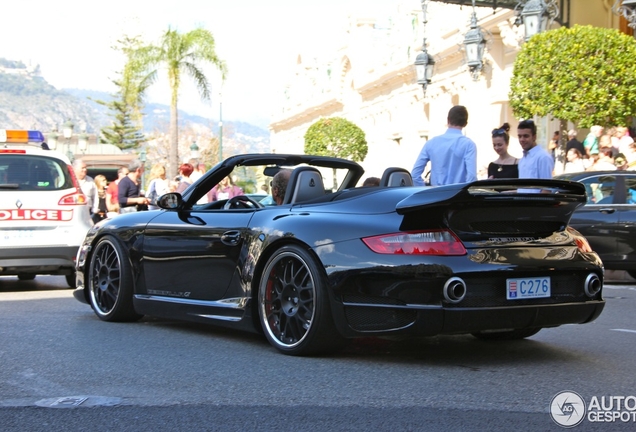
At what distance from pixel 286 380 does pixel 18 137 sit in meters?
10.6

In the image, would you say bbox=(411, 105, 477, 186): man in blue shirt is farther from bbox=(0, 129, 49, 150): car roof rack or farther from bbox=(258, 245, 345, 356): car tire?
bbox=(0, 129, 49, 150): car roof rack

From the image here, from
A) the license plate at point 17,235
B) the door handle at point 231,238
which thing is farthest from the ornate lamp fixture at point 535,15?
the door handle at point 231,238

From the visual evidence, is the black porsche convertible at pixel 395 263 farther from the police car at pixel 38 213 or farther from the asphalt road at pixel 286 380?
the police car at pixel 38 213

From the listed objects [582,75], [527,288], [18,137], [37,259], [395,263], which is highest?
[582,75]

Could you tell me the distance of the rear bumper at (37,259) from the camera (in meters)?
12.0

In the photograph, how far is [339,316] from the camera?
6.02 meters

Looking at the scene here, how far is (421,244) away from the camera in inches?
230

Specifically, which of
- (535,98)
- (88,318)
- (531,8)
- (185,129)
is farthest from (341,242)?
(185,129)

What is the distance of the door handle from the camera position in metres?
6.93

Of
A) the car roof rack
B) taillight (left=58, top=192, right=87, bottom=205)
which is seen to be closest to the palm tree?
the car roof rack

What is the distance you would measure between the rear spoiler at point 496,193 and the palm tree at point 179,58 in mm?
38036

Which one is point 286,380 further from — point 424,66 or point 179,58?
point 179,58

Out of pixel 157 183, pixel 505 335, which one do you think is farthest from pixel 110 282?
pixel 157 183

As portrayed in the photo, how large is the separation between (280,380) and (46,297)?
6.20m
